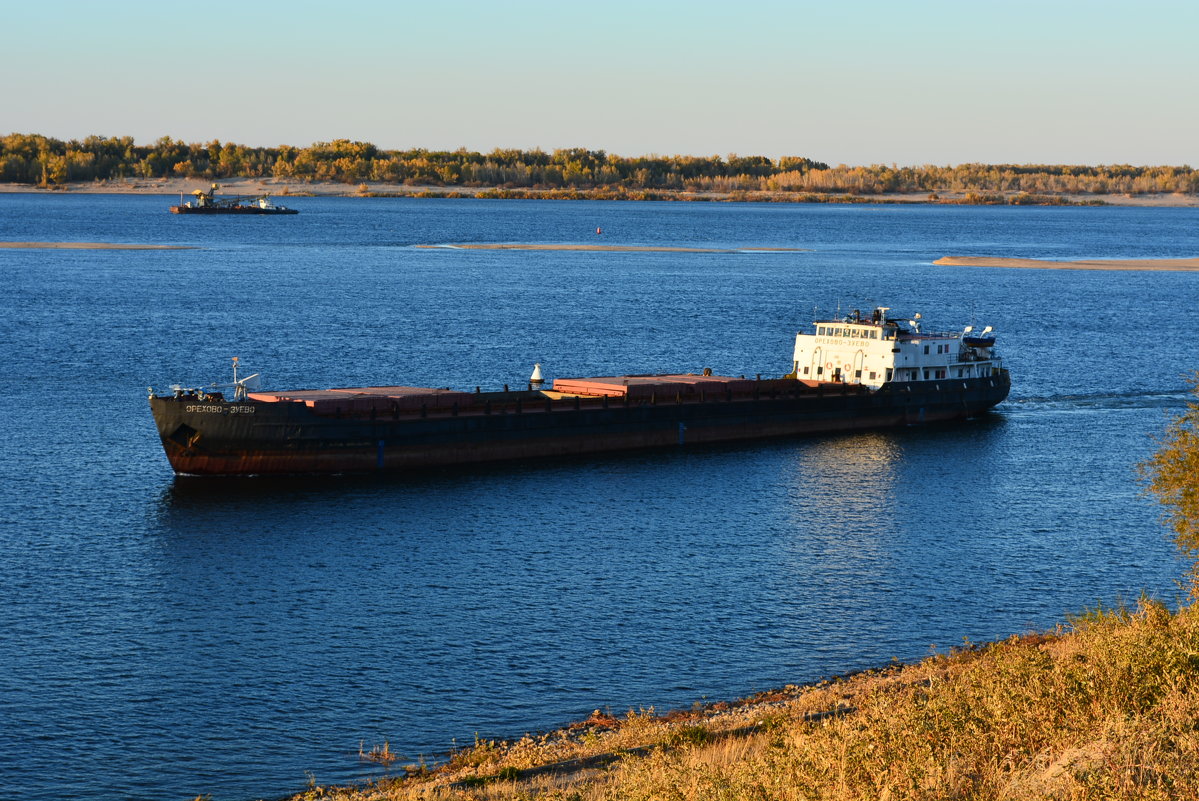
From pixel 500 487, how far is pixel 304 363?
128ft

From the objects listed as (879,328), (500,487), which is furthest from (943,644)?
(879,328)

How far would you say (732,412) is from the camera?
71438 mm

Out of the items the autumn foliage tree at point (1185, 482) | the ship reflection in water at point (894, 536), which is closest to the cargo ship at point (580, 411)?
the ship reflection in water at point (894, 536)

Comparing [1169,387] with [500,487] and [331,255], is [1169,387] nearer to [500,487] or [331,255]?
[500,487]

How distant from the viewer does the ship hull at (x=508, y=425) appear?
192 ft

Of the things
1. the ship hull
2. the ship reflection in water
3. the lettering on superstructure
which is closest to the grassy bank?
the ship reflection in water

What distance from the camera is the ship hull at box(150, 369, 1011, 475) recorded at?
58656mm

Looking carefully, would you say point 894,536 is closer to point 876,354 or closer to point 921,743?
point 876,354

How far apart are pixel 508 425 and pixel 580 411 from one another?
410 centimetres

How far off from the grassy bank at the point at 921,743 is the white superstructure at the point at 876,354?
46247 millimetres

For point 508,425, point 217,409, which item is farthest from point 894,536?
point 217,409

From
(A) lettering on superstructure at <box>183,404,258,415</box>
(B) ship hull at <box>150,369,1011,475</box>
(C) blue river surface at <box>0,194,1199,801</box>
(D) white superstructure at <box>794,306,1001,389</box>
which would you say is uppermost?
(D) white superstructure at <box>794,306,1001,389</box>

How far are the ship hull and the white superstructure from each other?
1.15 m

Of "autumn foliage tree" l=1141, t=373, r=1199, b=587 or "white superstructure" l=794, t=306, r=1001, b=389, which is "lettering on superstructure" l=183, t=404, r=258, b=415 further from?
"autumn foliage tree" l=1141, t=373, r=1199, b=587
